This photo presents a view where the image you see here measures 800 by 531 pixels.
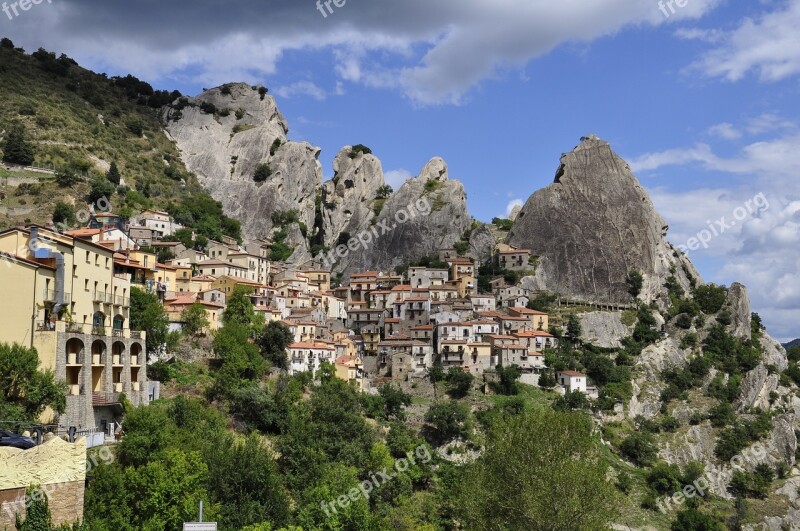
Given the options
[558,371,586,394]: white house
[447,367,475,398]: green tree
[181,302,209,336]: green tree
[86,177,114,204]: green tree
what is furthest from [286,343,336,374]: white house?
[86,177,114,204]: green tree

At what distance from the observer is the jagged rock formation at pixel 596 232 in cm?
11006

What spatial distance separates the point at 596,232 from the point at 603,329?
21994 millimetres

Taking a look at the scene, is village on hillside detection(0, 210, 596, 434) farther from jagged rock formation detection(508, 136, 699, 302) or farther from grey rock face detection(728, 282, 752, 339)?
grey rock face detection(728, 282, 752, 339)

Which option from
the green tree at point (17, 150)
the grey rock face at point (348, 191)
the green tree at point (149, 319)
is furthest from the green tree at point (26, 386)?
the grey rock face at point (348, 191)

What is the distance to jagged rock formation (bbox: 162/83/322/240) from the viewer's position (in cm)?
13038

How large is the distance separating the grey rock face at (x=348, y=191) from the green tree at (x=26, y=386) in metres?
100

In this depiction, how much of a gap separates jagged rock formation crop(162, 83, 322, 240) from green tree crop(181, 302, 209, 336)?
206 feet

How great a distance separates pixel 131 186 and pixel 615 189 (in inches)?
2767

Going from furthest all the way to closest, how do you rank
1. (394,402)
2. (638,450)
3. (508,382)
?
(508,382), (638,450), (394,402)

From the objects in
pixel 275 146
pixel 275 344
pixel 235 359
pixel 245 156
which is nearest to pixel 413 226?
pixel 275 146

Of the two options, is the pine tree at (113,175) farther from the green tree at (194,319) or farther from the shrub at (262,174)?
the green tree at (194,319)

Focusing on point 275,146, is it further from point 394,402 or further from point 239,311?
point 394,402

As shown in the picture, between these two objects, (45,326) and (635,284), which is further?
(635,284)

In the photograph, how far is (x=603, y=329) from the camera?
96875mm
